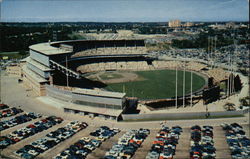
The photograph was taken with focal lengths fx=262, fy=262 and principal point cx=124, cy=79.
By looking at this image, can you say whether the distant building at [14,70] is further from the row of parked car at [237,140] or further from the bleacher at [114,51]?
the row of parked car at [237,140]

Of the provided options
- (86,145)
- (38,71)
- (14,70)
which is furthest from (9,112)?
(14,70)

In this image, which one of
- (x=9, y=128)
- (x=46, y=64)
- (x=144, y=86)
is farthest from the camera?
(x=144, y=86)

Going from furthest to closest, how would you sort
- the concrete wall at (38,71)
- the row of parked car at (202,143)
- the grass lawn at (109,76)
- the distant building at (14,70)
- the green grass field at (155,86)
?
the distant building at (14,70), the grass lawn at (109,76), the green grass field at (155,86), the concrete wall at (38,71), the row of parked car at (202,143)

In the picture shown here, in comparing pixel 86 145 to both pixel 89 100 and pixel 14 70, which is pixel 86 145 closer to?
pixel 89 100

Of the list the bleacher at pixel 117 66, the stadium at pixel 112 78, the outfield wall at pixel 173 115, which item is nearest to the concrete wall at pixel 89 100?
the stadium at pixel 112 78

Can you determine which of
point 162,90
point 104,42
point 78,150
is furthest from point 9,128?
point 104,42

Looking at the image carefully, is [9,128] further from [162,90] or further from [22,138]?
[162,90]

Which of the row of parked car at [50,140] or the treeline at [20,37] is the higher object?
the treeline at [20,37]
